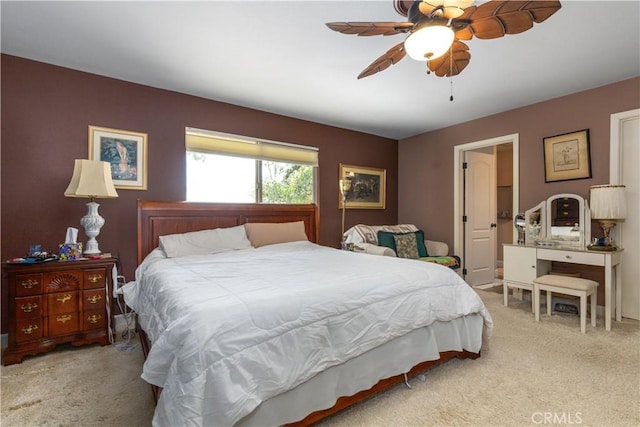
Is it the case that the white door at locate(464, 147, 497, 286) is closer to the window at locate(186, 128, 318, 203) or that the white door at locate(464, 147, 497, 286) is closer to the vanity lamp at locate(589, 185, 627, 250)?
the vanity lamp at locate(589, 185, 627, 250)

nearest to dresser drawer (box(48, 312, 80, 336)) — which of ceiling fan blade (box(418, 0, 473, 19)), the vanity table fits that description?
ceiling fan blade (box(418, 0, 473, 19))

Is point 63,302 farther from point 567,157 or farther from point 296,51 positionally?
point 567,157

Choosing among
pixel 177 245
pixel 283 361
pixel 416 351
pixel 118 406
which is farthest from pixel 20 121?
pixel 416 351

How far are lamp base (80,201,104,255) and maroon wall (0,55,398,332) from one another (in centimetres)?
31

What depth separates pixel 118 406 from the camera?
5.94ft

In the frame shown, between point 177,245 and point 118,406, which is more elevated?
point 177,245

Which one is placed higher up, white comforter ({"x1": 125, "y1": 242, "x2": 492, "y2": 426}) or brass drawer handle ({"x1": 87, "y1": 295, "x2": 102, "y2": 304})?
white comforter ({"x1": 125, "y1": 242, "x2": 492, "y2": 426})

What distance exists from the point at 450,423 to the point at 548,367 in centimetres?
112

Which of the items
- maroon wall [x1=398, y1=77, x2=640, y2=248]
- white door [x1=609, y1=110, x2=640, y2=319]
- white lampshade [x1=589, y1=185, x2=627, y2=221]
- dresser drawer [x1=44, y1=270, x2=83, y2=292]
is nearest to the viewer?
dresser drawer [x1=44, y1=270, x2=83, y2=292]

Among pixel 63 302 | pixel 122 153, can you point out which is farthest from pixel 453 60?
pixel 63 302

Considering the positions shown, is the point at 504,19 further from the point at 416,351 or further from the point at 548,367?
the point at 548,367

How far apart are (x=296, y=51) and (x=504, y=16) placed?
62.2 inches

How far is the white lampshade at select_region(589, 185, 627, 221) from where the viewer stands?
9.78 feet

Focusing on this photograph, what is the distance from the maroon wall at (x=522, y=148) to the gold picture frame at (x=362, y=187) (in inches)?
18.4
